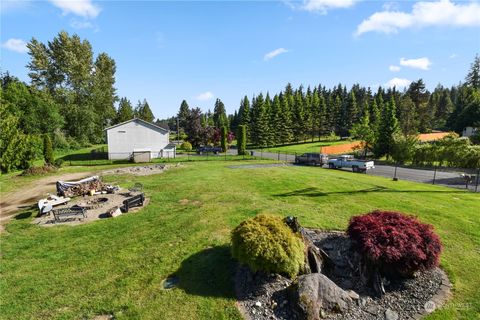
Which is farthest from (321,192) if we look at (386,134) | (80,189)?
(386,134)

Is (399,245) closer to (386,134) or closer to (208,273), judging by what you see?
(208,273)

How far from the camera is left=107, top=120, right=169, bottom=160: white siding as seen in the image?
35.4 meters

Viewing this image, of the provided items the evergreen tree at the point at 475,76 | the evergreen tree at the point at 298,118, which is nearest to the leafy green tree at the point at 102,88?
the evergreen tree at the point at 298,118

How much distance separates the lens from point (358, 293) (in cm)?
638

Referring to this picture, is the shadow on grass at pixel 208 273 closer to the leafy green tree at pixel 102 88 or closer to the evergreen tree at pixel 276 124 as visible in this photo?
the leafy green tree at pixel 102 88

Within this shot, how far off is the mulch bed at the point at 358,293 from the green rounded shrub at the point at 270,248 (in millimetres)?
455

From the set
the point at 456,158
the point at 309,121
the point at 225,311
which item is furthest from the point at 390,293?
the point at 309,121

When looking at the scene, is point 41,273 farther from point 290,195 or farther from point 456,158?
point 456,158

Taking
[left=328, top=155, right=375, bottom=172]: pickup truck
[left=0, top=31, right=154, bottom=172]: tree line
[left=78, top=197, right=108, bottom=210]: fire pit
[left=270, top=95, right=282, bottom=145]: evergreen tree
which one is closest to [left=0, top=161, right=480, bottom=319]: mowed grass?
[left=78, top=197, right=108, bottom=210]: fire pit

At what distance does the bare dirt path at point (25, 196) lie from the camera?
13836 millimetres

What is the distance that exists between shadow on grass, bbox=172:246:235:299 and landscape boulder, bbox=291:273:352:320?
1.63 meters

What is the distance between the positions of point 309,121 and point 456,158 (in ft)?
135

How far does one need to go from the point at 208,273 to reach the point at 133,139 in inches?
1297

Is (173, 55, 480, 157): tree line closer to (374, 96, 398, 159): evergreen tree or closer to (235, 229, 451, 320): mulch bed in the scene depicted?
(374, 96, 398, 159): evergreen tree
